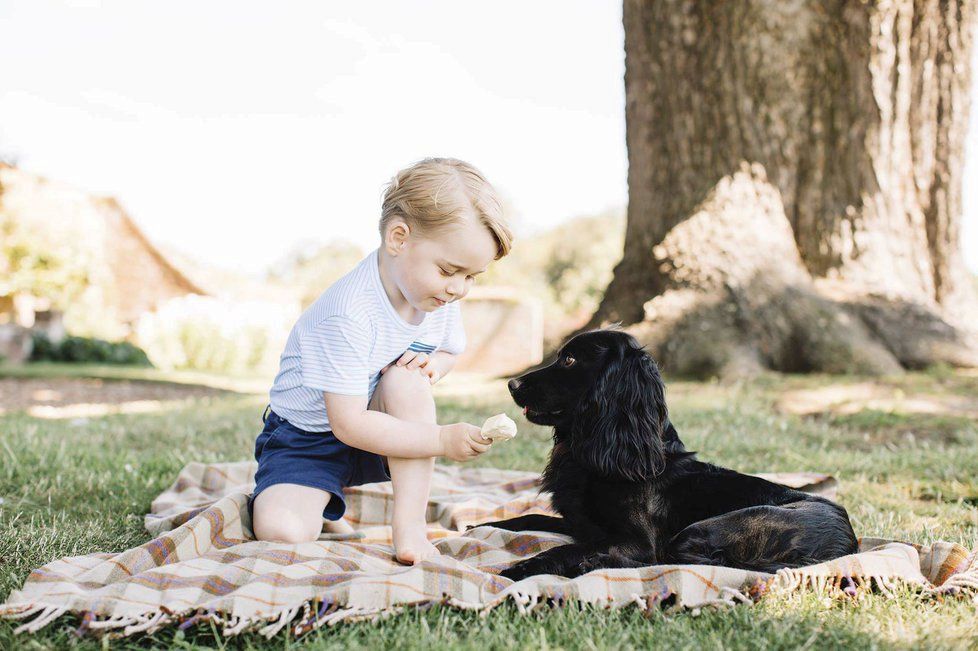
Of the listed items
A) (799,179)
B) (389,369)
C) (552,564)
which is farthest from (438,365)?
(799,179)

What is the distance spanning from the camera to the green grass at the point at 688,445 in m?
1.76

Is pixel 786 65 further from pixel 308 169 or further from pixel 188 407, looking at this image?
pixel 308 169

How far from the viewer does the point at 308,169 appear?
144 ft

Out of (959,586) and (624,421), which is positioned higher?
(624,421)

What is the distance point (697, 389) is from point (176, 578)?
14.7 ft

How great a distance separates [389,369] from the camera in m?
2.67

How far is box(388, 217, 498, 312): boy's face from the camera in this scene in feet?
7.95

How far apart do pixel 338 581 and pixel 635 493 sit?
3.19 ft

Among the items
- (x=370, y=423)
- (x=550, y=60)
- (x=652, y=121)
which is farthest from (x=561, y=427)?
(x=550, y=60)

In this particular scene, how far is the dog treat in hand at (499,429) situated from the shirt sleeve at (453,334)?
2.53ft

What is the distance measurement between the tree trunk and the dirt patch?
574cm

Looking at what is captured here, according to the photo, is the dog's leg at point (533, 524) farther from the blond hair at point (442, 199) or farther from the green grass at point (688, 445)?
the blond hair at point (442, 199)

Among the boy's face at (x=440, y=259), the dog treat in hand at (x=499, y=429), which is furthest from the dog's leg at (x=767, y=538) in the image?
the boy's face at (x=440, y=259)

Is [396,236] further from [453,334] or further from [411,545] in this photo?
[411,545]
